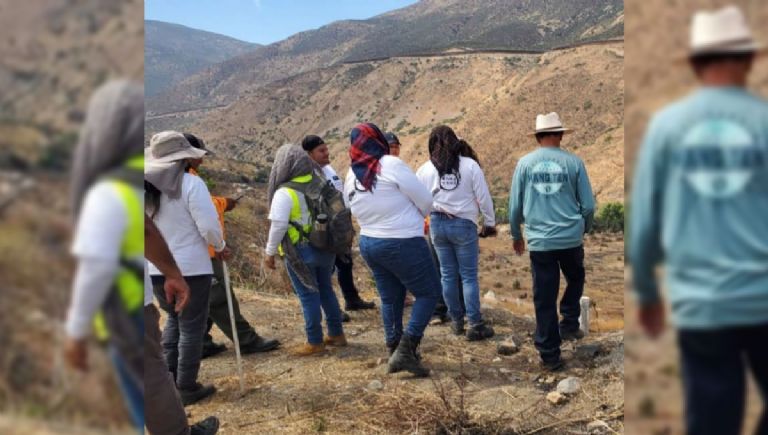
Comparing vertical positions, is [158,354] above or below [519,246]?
below

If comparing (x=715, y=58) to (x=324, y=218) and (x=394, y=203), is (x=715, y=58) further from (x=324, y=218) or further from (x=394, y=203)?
(x=324, y=218)

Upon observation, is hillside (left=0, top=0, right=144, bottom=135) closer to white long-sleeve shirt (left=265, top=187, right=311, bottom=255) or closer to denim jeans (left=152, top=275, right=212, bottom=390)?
denim jeans (left=152, top=275, right=212, bottom=390)

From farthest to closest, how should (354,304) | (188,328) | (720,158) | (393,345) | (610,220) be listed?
(610,220), (354,304), (393,345), (188,328), (720,158)

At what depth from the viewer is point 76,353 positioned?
4.79 ft

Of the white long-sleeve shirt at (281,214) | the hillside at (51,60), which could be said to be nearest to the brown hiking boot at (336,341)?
the white long-sleeve shirt at (281,214)

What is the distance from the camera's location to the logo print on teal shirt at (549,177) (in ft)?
12.0

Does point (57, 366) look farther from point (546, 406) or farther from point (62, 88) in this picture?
point (546, 406)

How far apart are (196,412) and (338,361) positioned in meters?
1.08

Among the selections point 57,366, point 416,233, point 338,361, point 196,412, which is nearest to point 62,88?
point 57,366

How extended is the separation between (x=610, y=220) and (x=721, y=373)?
2133cm

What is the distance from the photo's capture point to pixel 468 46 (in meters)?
63.7

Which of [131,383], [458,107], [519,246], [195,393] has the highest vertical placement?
[458,107]

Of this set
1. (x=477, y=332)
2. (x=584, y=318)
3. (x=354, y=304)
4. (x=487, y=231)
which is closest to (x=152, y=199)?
(x=487, y=231)

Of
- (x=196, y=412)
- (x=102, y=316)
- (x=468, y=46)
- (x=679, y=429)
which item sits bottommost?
(x=196, y=412)
